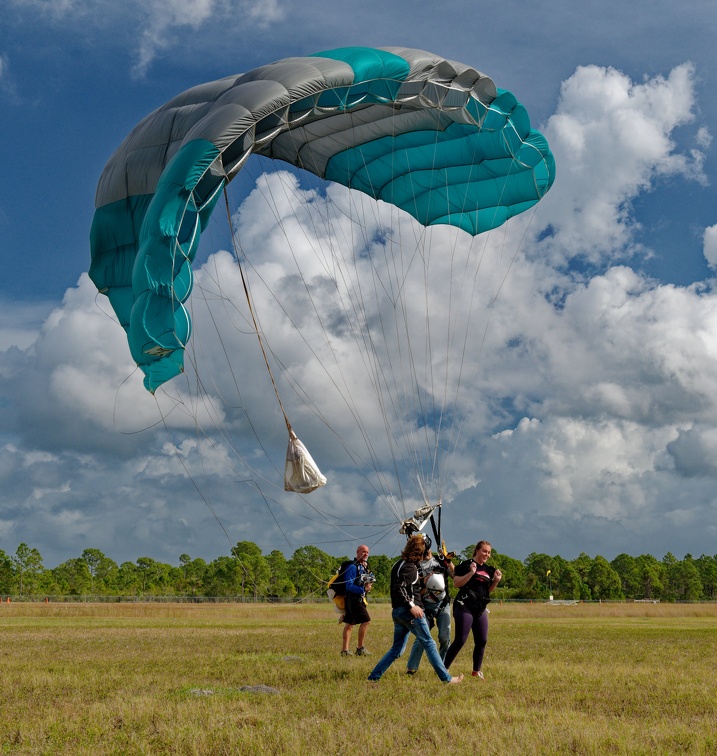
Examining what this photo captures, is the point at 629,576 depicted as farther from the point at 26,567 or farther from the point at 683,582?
the point at 26,567

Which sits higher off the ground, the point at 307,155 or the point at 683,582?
the point at 307,155

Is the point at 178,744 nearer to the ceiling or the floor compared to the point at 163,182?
nearer to the floor

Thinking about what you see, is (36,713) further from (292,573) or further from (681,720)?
(292,573)

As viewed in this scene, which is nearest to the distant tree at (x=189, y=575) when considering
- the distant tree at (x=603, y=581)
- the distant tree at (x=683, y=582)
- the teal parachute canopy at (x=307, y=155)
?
the distant tree at (x=603, y=581)

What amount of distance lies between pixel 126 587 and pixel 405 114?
7334cm

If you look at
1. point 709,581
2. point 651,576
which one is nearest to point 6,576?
point 651,576

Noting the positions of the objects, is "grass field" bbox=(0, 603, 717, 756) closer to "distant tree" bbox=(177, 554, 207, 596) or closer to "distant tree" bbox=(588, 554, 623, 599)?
"distant tree" bbox=(177, 554, 207, 596)

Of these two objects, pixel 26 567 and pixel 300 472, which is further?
pixel 26 567

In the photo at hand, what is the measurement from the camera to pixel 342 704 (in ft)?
24.1

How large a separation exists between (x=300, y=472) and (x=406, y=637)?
12.0 feet

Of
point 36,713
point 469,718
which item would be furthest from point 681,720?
point 36,713

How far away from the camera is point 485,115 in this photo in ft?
45.2

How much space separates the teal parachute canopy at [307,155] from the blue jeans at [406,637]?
4639mm

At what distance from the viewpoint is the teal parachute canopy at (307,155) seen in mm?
10500
